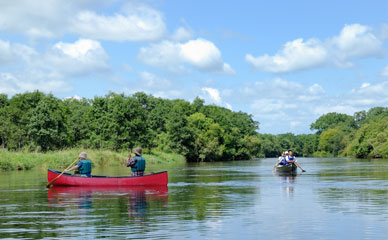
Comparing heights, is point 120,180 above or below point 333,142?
below

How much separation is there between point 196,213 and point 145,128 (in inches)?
2663

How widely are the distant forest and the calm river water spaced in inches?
1460

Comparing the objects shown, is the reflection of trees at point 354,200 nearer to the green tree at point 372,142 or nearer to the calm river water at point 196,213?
the calm river water at point 196,213

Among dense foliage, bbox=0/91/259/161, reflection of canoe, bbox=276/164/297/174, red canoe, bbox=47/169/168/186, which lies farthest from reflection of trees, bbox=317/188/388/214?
dense foliage, bbox=0/91/259/161

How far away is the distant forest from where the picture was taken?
7400cm

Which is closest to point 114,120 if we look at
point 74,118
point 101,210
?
point 74,118

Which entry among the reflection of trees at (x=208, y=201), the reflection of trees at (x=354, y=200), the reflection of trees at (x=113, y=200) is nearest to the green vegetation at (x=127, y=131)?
the reflection of trees at (x=113, y=200)

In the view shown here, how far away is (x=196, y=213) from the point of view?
1597 centimetres

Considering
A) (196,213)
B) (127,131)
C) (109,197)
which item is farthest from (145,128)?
(196,213)

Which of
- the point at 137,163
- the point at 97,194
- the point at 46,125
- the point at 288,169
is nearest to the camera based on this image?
the point at 97,194

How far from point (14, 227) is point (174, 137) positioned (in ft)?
279

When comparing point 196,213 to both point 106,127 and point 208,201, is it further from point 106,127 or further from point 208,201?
point 106,127

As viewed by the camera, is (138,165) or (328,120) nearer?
(138,165)

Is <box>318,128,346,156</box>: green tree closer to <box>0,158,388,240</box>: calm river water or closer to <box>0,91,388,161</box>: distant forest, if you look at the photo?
<box>0,91,388,161</box>: distant forest
